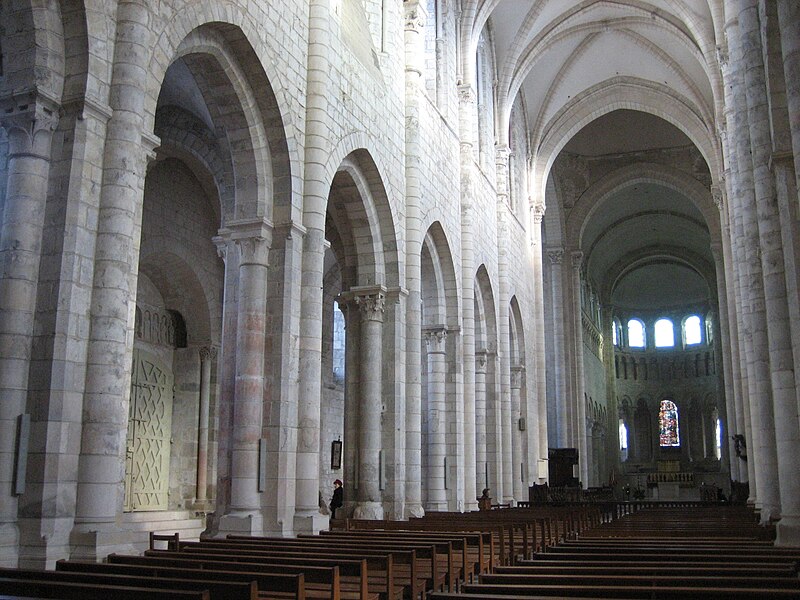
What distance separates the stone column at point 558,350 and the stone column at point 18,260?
101 feet

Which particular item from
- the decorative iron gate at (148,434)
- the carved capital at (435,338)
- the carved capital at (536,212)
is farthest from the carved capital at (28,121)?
the carved capital at (536,212)

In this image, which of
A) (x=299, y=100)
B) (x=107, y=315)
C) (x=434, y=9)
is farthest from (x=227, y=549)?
(x=434, y=9)

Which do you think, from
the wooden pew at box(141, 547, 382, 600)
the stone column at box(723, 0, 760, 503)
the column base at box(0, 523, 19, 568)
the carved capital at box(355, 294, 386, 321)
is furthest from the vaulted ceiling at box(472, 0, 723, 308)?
the column base at box(0, 523, 19, 568)

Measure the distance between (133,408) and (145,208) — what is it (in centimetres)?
426

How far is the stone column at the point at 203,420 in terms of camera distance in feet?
61.8

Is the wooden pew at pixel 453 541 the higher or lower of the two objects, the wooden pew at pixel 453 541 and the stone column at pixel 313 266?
the lower

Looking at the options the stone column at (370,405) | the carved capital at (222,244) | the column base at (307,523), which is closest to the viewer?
the column base at (307,523)

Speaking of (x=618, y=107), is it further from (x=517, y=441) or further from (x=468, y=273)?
(x=468, y=273)

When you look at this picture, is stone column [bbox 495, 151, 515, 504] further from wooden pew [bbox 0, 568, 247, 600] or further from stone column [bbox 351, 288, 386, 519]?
wooden pew [bbox 0, 568, 247, 600]

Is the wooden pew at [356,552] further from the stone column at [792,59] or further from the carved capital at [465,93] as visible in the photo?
the carved capital at [465,93]

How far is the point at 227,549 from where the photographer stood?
821 centimetres

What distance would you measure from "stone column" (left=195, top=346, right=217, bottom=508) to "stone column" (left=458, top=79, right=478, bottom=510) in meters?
6.65

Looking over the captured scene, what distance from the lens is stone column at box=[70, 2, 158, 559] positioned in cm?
834

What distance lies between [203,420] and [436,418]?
5.63 metres
